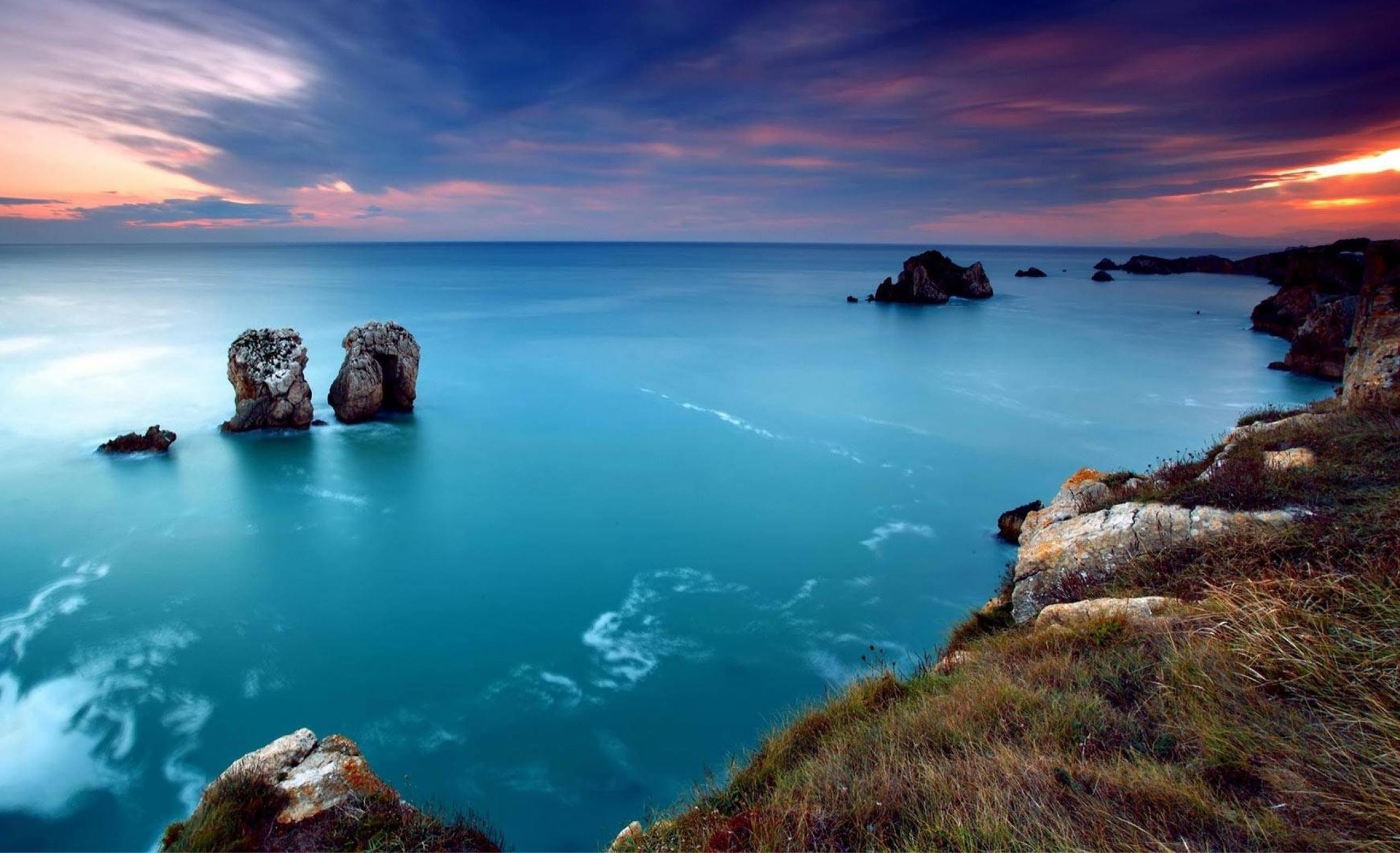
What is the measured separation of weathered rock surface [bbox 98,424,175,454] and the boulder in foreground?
Result: 19925 millimetres

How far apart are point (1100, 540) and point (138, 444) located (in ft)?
80.6

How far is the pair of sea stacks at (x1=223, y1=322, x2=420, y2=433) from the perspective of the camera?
21641 mm

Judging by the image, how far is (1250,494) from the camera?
6816mm

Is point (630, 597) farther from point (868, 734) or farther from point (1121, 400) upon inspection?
point (1121, 400)

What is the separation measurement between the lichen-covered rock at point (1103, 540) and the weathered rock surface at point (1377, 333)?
15.7 feet

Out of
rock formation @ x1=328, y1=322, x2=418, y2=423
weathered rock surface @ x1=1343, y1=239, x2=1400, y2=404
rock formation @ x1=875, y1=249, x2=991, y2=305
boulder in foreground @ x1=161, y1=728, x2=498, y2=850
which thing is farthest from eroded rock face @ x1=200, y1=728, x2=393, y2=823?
rock formation @ x1=875, y1=249, x2=991, y2=305

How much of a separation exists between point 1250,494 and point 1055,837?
18.7ft

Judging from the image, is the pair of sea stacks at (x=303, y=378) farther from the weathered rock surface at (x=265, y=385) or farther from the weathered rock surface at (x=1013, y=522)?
the weathered rock surface at (x=1013, y=522)

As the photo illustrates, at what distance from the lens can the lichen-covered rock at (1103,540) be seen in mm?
6625

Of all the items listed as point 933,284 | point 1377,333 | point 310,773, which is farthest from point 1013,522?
point 933,284

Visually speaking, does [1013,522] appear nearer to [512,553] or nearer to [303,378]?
[512,553]

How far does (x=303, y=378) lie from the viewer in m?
22.6

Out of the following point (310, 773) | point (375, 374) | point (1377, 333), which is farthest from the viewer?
point (375, 374)

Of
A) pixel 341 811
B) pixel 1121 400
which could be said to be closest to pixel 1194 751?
pixel 341 811
